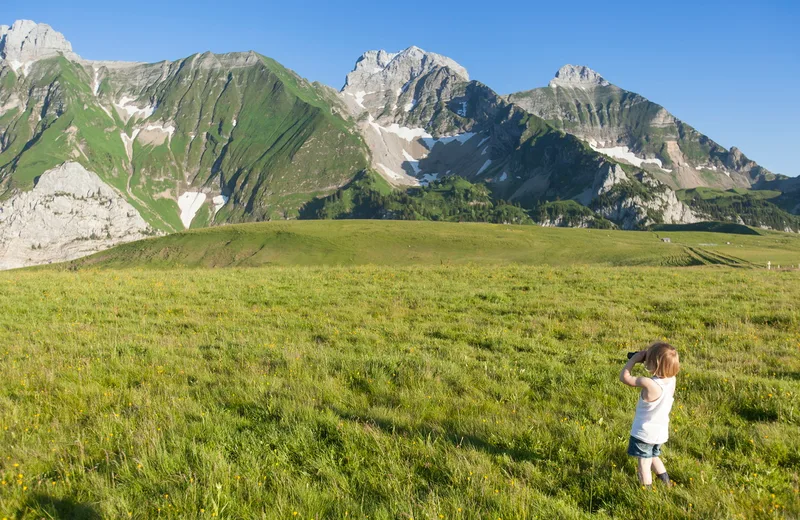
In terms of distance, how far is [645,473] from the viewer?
543cm

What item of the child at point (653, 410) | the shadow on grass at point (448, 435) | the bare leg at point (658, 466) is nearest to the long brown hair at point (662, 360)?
the child at point (653, 410)

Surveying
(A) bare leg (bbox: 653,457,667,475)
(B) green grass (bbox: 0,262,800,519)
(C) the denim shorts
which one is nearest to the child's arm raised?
(C) the denim shorts

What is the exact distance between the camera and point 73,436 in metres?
6.49

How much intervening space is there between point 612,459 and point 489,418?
1893 mm

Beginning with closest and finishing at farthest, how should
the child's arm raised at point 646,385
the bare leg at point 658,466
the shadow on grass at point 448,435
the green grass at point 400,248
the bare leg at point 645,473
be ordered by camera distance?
the bare leg at point 645,473 < the bare leg at point 658,466 < the child's arm raised at point 646,385 < the shadow on grass at point 448,435 < the green grass at point 400,248

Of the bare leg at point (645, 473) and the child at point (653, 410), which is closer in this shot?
the bare leg at point (645, 473)

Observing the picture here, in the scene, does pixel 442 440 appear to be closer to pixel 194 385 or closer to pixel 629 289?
pixel 194 385

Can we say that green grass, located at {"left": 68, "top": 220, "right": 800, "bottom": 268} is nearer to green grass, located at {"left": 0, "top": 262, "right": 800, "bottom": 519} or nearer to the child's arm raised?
green grass, located at {"left": 0, "top": 262, "right": 800, "bottom": 519}

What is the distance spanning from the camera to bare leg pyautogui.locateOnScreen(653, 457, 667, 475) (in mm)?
5494

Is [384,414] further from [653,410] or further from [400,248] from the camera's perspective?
[400,248]

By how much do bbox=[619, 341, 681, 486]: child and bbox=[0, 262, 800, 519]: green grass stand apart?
0.30 m

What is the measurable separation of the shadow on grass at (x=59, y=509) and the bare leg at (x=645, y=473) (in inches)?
264

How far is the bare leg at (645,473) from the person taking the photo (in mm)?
5379

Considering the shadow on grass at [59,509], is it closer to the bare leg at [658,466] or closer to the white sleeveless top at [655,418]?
the white sleeveless top at [655,418]
